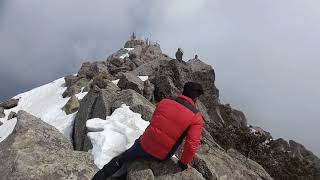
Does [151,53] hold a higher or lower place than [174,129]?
lower

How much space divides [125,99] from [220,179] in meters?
7.88

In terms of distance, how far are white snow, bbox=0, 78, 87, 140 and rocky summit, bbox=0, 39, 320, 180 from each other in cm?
42

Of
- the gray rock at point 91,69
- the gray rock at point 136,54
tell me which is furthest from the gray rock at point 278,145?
the gray rock at point 136,54

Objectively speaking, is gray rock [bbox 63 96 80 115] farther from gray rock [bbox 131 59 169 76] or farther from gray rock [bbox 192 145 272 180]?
gray rock [bbox 192 145 272 180]

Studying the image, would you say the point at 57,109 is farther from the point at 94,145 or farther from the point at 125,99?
the point at 94,145

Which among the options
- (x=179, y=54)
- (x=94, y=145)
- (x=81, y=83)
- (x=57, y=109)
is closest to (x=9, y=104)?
(x=81, y=83)

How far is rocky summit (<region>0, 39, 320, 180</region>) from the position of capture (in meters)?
13.7

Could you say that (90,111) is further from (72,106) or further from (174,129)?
(174,129)

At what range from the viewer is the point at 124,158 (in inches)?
496

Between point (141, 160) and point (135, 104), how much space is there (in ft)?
25.8

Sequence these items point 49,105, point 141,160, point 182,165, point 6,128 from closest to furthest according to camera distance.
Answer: point 182,165 → point 141,160 → point 6,128 → point 49,105

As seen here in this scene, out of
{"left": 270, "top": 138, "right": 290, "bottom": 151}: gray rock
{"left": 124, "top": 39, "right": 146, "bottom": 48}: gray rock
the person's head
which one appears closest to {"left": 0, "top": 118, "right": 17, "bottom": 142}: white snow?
{"left": 270, "top": 138, "right": 290, "bottom": 151}: gray rock

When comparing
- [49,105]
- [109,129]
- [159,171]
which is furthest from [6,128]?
[159,171]

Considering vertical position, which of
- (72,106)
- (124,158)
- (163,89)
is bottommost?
(72,106)
